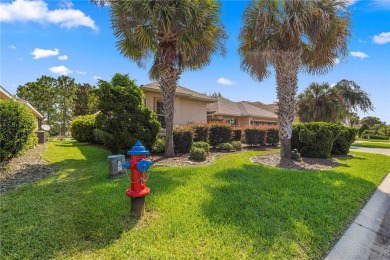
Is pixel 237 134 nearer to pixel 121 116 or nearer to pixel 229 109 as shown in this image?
pixel 121 116

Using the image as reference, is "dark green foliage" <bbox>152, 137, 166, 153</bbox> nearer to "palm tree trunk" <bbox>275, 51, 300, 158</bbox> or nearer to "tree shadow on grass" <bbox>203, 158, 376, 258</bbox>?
"tree shadow on grass" <bbox>203, 158, 376, 258</bbox>

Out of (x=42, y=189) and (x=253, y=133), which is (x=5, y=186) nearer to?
(x=42, y=189)

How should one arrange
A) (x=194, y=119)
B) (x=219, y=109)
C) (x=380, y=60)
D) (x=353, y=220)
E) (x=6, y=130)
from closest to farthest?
1. (x=353, y=220)
2. (x=6, y=130)
3. (x=380, y=60)
4. (x=194, y=119)
5. (x=219, y=109)

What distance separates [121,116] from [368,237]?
8.75m

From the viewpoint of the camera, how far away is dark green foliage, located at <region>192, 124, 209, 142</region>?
12.7 m

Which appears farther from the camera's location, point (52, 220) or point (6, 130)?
point (6, 130)

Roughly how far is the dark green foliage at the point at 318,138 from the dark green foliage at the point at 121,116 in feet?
24.1

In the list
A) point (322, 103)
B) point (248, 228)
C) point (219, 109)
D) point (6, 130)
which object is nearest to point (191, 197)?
point (248, 228)

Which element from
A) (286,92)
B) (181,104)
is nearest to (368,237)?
(286,92)

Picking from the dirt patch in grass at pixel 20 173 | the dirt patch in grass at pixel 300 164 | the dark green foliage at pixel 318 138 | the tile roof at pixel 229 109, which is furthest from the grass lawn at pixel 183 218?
the tile roof at pixel 229 109

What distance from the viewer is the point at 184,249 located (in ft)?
9.65

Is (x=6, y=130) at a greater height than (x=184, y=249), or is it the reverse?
(x=6, y=130)

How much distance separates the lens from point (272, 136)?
1681cm

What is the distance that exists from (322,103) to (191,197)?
22.8 metres
